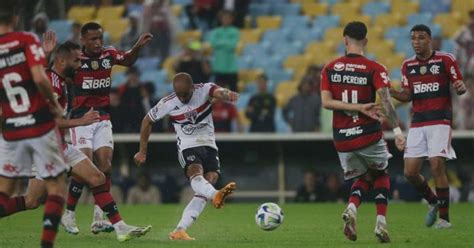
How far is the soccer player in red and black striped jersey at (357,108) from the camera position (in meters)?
12.5

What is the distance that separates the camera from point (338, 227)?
15680 millimetres

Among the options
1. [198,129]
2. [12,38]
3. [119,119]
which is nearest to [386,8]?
[119,119]

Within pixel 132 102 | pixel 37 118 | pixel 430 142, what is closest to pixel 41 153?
pixel 37 118

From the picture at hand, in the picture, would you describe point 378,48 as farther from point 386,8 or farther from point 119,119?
point 119,119

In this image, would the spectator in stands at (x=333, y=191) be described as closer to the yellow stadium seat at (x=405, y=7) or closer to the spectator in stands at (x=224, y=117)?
the spectator in stands at (x=224, y=117)

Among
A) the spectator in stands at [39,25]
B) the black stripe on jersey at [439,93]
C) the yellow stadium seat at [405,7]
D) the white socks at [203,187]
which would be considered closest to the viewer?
the white socks at [203,187]

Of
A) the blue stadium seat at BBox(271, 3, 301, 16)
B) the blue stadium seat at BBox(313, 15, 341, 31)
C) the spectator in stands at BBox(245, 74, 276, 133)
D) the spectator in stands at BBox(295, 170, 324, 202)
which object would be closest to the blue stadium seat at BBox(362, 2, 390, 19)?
the blue stadium seat at BBox(313, 15, 341, 31)

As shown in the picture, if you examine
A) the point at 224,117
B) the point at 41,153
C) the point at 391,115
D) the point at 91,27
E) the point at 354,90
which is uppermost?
the point at 91,27

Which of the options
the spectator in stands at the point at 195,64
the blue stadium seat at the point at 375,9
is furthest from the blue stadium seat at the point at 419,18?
the spectator in stands at the point at 195,64

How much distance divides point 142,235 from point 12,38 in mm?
3615

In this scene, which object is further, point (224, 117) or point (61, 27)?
point (61, 27)

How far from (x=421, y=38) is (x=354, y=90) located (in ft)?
8.95

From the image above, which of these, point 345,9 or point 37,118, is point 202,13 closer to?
point 345,9

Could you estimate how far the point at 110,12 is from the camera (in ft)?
90.4
